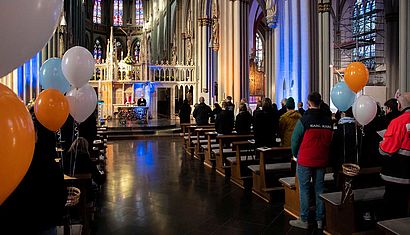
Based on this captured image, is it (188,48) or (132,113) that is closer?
(132,113)

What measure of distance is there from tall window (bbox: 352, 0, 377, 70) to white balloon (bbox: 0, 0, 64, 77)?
2173 cm

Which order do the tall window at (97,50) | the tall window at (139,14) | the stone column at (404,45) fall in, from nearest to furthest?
the stone column at (404,45) → the tall window at (97,50) → the tall window at (139,14)

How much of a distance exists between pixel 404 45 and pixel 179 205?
605 centimetres

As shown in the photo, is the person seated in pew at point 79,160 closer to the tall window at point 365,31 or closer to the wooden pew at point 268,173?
the wooden pew at point 268,173

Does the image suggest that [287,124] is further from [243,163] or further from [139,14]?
[139,14]

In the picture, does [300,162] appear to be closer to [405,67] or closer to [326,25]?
[405,67]

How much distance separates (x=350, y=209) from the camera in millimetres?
4406

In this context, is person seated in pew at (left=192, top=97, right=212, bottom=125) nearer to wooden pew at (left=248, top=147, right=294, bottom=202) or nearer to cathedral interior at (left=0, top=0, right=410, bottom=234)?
cathedral interior at (left=0, top=0, right=410, bottom=234)

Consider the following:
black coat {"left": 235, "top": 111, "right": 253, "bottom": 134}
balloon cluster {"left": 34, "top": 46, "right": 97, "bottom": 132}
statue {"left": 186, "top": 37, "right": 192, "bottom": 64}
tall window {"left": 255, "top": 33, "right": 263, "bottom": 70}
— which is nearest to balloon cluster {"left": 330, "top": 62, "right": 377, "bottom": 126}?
balloon cluster {"left": 34, "top": 46, "right": 97, "bottom": 132}

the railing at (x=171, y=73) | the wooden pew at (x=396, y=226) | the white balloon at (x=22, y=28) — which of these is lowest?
the wooden pew at (x=396, y=226)

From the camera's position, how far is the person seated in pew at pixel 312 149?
4.75m

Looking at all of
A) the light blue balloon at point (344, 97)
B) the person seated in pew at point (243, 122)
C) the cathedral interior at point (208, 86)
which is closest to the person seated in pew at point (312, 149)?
the cathedral interior at point (208, 86)

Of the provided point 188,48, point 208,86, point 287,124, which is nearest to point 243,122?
point 287,124

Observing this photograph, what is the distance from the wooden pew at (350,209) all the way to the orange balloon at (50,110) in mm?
3244
